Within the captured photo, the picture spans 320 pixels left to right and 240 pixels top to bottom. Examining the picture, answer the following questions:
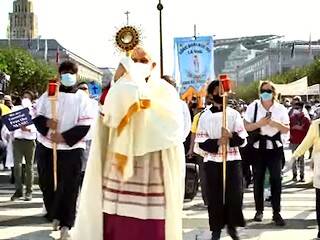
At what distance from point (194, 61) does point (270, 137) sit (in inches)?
315

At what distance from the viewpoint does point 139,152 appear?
5598 millimetres

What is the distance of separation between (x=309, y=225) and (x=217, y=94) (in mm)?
2474

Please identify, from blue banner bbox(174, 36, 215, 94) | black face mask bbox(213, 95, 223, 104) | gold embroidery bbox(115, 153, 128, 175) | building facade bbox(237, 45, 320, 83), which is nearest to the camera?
gold embroidery bbox(115, 153, 128, 175)

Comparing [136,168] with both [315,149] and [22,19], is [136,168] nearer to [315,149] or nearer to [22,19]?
[315,149]

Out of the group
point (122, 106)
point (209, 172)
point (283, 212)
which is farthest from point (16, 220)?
point (122, 106)

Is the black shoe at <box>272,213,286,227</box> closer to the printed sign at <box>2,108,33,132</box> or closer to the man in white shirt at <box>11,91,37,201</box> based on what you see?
the printed sign at <box>2,108,33,132</box>

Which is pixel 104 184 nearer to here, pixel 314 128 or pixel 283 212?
pixel 314 128

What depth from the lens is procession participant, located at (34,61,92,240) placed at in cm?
796

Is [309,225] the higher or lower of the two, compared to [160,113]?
lower

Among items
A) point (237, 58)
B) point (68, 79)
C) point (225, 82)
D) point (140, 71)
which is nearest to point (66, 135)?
point (68, 79)

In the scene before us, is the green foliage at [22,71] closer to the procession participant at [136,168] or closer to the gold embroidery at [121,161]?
the procession participant at [136,168]

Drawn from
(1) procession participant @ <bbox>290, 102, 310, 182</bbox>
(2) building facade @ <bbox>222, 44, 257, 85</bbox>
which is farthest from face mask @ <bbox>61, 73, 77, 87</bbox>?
(2) building facade @ <bbox>222, 44, 257, 85</bbox>

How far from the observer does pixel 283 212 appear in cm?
1046

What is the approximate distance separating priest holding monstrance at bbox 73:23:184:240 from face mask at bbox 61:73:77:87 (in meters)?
2.33
